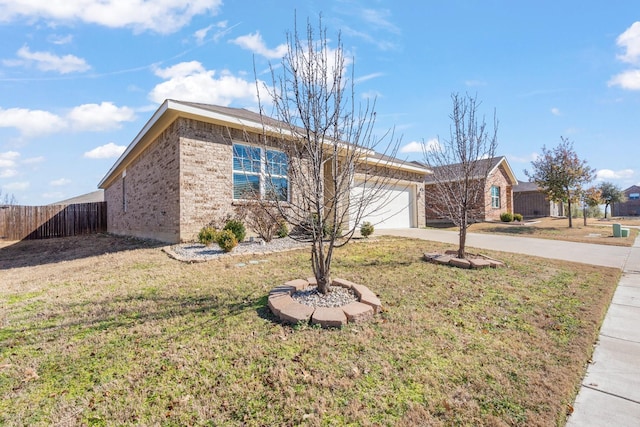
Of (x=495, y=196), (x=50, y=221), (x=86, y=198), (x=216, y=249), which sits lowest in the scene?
(x=216, y=249)

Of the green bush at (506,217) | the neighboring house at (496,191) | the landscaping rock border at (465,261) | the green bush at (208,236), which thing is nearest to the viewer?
the landscaping rock border at (465,261)

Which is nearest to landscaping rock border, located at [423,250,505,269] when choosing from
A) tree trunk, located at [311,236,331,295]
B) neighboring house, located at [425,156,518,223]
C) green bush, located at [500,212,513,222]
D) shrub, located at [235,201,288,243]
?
tree trunk, located at [311,236,331,295]

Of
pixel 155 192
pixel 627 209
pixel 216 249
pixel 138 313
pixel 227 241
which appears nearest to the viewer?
pixel 138 313

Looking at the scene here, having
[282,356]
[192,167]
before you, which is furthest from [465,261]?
[192,167]

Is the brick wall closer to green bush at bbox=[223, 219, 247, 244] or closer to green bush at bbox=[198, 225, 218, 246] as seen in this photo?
green bush at bbox=[198, 225, 218, 246]

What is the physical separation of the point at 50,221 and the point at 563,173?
101ft

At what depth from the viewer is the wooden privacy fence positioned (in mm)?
16016

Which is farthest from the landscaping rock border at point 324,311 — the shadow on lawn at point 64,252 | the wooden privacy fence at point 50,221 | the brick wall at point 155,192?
the wooden privacy fence at point 50,221

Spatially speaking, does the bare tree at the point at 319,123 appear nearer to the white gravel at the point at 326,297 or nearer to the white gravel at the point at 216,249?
the white gravel at the point at 326,297

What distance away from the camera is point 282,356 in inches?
99.0

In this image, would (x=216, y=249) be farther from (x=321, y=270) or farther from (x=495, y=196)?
(x=495, y=196)

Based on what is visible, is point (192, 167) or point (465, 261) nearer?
point (465, 261)

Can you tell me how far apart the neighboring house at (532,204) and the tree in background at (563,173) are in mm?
9971

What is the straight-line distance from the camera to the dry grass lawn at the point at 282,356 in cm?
193
